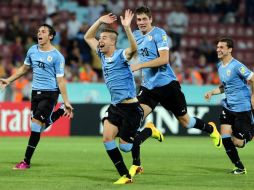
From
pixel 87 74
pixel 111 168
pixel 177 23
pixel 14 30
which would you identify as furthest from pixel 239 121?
pixel 177 23

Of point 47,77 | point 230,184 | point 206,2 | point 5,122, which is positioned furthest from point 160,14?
point 230,184

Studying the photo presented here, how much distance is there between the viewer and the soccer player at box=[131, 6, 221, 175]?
38.8ft

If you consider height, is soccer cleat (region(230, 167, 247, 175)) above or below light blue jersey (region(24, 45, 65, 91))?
below

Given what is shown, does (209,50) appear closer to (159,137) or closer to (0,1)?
(0,1)

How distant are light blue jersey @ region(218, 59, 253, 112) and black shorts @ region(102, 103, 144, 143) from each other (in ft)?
6.42

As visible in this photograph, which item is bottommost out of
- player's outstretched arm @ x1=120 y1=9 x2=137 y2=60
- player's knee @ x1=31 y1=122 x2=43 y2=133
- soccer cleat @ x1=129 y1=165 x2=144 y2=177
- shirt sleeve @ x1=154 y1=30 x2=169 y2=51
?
soccer cleat @ x1=129 y1=165 x2=144 y2=177

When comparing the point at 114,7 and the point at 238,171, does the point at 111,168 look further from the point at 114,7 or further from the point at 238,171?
the point at 114,7

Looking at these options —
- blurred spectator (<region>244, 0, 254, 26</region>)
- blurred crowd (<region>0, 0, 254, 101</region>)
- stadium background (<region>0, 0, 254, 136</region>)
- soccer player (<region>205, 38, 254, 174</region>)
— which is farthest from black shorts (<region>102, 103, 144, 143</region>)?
blurred spectator (<region>244, 0, 254, 26</region>)

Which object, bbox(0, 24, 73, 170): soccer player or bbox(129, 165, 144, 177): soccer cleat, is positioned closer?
bbox(129, 165, 144, 177): soccer cleat

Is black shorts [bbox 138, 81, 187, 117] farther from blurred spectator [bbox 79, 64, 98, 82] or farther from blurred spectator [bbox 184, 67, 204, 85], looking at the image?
blurred spectator [bbox 184, 67, 204, 85]

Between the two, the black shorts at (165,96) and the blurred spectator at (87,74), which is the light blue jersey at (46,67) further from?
the blurred spectator at (87,74)

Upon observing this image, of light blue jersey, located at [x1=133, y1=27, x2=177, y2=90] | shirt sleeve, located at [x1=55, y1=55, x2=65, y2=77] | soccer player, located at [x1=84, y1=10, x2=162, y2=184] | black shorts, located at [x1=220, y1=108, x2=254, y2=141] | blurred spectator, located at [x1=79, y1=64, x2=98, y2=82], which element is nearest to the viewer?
soccer player, located at [x1=84, y1=10, x2=162, y2=184]

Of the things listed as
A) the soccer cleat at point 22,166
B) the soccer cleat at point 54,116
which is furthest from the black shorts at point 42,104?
the soccer cleat at point 22,166

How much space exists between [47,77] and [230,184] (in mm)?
3747
